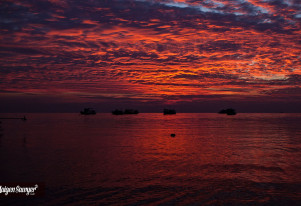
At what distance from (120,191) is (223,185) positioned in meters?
6.76

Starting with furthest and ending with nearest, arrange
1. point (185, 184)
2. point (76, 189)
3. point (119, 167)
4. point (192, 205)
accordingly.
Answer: point (119, 167) → point (185, 184) → point (76, 189) → point (192, 205)

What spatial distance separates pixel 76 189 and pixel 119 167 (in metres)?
7.05

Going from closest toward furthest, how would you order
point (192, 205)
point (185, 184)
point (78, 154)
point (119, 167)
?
point (192, 205)
point (185, 184)
point (119, 167)
point (78, 154)

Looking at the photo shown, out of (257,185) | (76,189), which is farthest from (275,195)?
(76,189)

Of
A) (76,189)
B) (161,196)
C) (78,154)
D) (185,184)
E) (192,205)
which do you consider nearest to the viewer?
(192,205)

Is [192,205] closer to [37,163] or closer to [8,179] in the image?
[8,179]

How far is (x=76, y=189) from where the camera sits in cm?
1739

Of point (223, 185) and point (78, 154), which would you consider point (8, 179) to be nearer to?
point (78, 154)

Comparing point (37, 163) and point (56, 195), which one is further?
point (37, 163)

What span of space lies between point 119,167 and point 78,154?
8.60 meters

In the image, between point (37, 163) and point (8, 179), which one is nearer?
point (8, 179)

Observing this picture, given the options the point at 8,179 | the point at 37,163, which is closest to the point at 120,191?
the point at 8,179

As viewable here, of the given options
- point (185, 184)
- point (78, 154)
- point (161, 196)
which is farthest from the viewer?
point (78, 154)

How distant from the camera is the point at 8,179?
1941 cm
